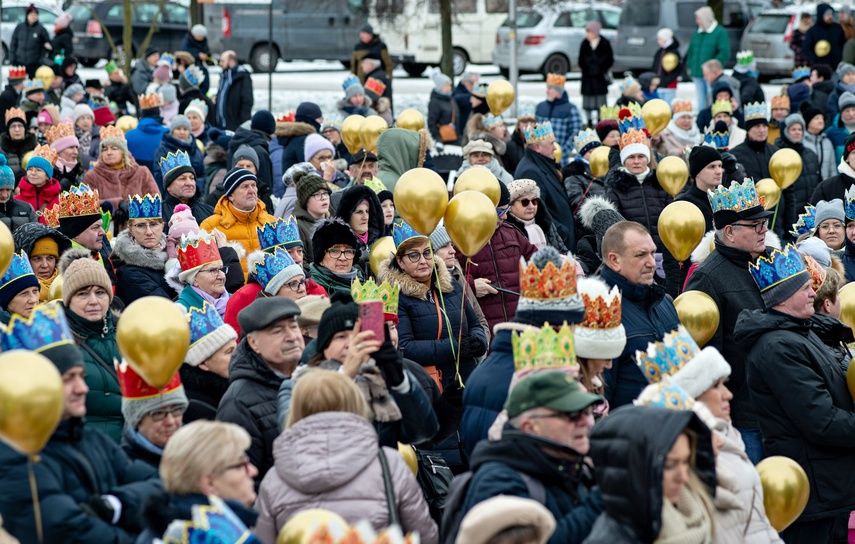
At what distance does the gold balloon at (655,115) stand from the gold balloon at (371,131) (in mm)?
2592

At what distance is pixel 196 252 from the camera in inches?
284

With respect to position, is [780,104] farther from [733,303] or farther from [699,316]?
[699,316]

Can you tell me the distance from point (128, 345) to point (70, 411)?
25.3 inches

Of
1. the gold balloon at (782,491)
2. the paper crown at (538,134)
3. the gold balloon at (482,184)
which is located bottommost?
the gold balloon at (782,491)

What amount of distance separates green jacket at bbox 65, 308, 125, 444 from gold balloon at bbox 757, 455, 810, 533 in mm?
2813

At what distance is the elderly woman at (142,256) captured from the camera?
7820 millimetres

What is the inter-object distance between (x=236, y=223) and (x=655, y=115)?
490 cm

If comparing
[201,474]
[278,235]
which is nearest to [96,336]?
[278,235]

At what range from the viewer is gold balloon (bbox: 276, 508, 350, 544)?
3.50 m

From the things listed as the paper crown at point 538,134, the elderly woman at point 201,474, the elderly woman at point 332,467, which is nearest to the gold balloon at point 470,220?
the elderly woman at point 332,467

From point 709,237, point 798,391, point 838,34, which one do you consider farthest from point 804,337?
point 838,34

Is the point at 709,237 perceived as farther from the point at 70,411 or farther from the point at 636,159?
the point at 70,411

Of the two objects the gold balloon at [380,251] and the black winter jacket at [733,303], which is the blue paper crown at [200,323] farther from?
the black winter jacket at [733,303]

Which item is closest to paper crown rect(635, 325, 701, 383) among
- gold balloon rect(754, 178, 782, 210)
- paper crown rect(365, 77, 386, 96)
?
gold balloon rect(754, 178, 782, 210)
